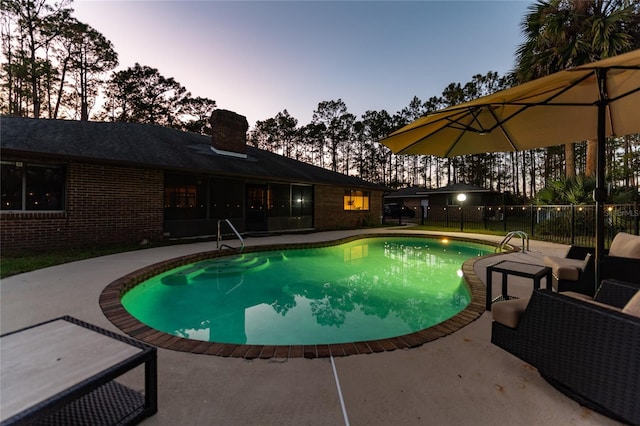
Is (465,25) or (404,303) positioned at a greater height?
(465,25)

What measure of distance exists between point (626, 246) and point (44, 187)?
37.1 feet

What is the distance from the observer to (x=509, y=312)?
6.98 ft

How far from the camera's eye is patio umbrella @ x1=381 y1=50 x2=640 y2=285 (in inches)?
102

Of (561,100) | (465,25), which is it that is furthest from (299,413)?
(465,25)

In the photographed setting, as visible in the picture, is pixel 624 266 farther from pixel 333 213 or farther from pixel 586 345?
pixel 333 213

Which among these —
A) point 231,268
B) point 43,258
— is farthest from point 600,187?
point 43,258

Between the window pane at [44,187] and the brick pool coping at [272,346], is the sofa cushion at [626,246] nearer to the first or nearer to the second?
the brick pool coping at [272,346]

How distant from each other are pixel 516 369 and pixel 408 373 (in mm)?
875

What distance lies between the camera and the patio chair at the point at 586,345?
1448 millimetres

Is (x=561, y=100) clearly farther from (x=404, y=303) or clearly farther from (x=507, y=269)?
(x=404, y=303)

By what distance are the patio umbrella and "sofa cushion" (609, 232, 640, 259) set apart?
350mm

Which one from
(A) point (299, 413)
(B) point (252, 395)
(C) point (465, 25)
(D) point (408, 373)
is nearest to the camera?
(A) point (299, 413)

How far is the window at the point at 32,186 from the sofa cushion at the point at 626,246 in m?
11.1

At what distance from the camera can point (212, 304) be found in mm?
4773
